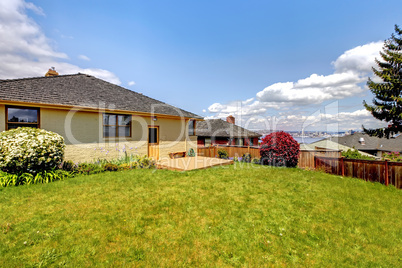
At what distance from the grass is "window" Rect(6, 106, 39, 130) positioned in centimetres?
368

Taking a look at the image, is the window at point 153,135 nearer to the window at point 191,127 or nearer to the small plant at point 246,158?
the window at point 191,127

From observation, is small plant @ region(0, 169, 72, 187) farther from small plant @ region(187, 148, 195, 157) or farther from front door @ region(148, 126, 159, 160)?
small plant @ region(187, 148, 195, 157)

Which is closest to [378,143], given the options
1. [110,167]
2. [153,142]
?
[153,142]

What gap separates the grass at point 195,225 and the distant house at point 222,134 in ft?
65.6

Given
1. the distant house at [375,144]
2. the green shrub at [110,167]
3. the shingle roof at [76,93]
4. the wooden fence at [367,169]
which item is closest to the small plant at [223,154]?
the shingle roof at [76,93]

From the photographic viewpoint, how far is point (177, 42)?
13.8 metres

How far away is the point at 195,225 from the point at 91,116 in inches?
363

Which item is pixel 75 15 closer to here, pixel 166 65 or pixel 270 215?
pixel 166 65

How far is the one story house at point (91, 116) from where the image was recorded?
827 centimetres

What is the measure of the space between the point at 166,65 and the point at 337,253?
14746 mm

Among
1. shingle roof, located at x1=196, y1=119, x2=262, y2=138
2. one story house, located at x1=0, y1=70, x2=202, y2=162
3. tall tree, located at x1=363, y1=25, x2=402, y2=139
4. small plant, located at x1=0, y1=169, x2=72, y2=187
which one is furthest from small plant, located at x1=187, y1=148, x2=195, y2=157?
tall tree, located at x1=363, y1=25, x2=402, y2=139

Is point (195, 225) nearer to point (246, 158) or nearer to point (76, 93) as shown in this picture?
point (76, 93)

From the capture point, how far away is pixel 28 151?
6.68 m

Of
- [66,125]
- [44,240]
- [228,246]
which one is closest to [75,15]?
[66,125]
